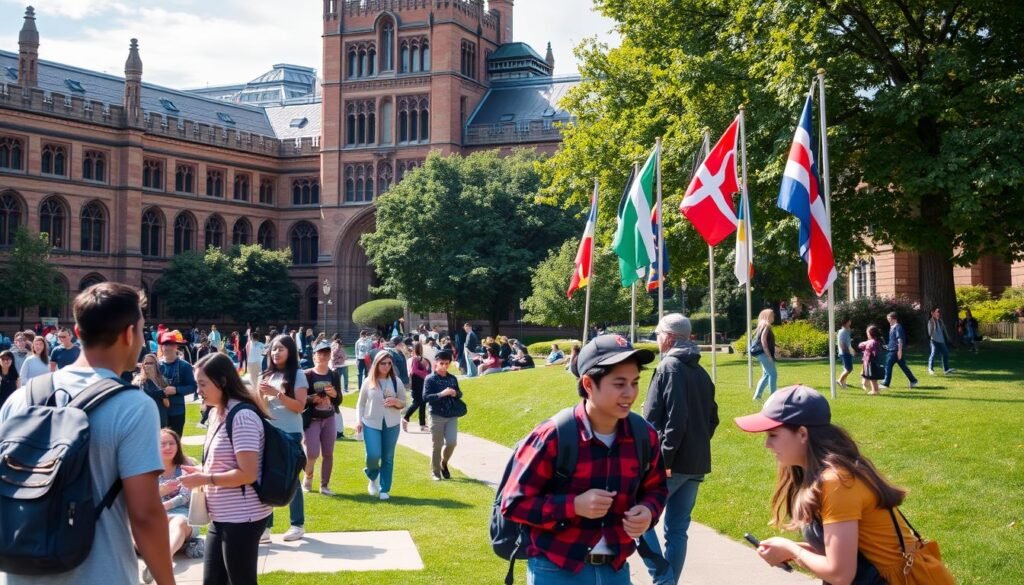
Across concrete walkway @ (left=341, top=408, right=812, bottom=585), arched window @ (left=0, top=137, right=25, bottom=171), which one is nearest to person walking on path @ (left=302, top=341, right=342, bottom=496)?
concrete walkway @ (left=341, top=408, right=812, bottom=585)

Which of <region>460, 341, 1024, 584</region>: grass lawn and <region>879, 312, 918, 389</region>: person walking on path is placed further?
<region>879, 312, 918, 389</region>: person walking on path

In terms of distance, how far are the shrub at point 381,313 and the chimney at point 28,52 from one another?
22.4 m

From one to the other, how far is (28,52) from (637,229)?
52.4m

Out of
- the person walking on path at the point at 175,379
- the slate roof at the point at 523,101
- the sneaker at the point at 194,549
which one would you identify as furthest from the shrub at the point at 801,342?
the slate roof at the point at 523,101

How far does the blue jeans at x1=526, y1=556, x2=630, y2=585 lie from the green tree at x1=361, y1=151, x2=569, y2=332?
51.4 meters

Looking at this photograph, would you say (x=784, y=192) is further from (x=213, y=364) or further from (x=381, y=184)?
(x=381, y=184)

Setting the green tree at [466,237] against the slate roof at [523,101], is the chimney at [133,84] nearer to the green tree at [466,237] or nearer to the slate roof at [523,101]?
the green tree at [466,237]

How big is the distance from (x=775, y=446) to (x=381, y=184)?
67.9 meters

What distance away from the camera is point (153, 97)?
72.2 meters

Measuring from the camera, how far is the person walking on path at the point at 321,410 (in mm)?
12602

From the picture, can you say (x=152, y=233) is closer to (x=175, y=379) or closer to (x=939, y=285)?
(x=939, y=285)

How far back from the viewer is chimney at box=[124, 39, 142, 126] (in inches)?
2566

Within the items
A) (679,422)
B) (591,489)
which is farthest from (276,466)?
(679,422)

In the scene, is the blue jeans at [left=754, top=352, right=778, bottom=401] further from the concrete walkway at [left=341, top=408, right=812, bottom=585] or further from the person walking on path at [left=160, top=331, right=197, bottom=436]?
the person walking on path at [left=160, top=331, right=197, bottom=436]
